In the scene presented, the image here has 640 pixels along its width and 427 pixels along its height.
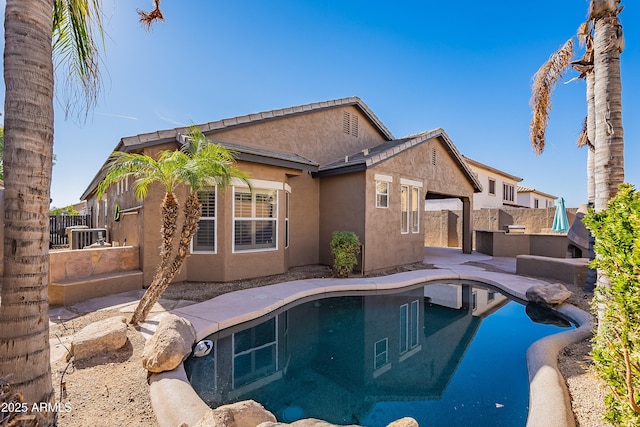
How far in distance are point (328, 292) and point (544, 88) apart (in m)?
10.8

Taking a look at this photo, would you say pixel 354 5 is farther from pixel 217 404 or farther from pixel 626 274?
pixel 217 404

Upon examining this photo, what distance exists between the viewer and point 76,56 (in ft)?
12.7

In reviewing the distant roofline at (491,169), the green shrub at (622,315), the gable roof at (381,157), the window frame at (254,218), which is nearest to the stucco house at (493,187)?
the distant roofline at (491,169)

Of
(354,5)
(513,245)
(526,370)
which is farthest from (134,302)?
(513,245)

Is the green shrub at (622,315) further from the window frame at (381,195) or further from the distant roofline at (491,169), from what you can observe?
the distant roofline at (491,169)

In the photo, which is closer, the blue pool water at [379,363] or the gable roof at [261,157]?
the blue pool water at [379,363]

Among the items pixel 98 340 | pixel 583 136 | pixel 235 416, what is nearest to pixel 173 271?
pixel 98 340

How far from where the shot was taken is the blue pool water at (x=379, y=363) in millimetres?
3965

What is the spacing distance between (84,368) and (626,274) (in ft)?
21.8

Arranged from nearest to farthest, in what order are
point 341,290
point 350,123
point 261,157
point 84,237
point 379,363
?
point 379,363, point 341,290, point 261,157, point 84,237, point 350,123

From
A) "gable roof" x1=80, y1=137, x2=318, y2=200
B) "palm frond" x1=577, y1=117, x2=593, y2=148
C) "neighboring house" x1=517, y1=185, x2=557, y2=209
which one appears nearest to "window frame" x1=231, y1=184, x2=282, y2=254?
"gable roof" x1=80, y1=137, x2=318, y2=200

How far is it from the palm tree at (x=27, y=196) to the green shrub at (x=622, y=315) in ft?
16.6

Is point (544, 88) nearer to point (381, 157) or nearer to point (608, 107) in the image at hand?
point (608, 107)

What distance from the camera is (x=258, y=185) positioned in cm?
1006
